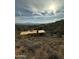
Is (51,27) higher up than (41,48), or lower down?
higher up

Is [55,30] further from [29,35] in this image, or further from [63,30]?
[29,35]

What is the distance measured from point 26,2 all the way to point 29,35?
40 centimetres

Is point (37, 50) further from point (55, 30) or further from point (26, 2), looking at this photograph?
point (26, 2)

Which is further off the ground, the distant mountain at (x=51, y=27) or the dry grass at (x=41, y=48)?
the distant mountain at (x=51, y=27)

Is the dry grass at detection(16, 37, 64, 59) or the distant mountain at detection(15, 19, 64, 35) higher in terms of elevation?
the distant mountain at detection(15, 19, 64, 35)

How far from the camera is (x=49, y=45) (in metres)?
1.95
